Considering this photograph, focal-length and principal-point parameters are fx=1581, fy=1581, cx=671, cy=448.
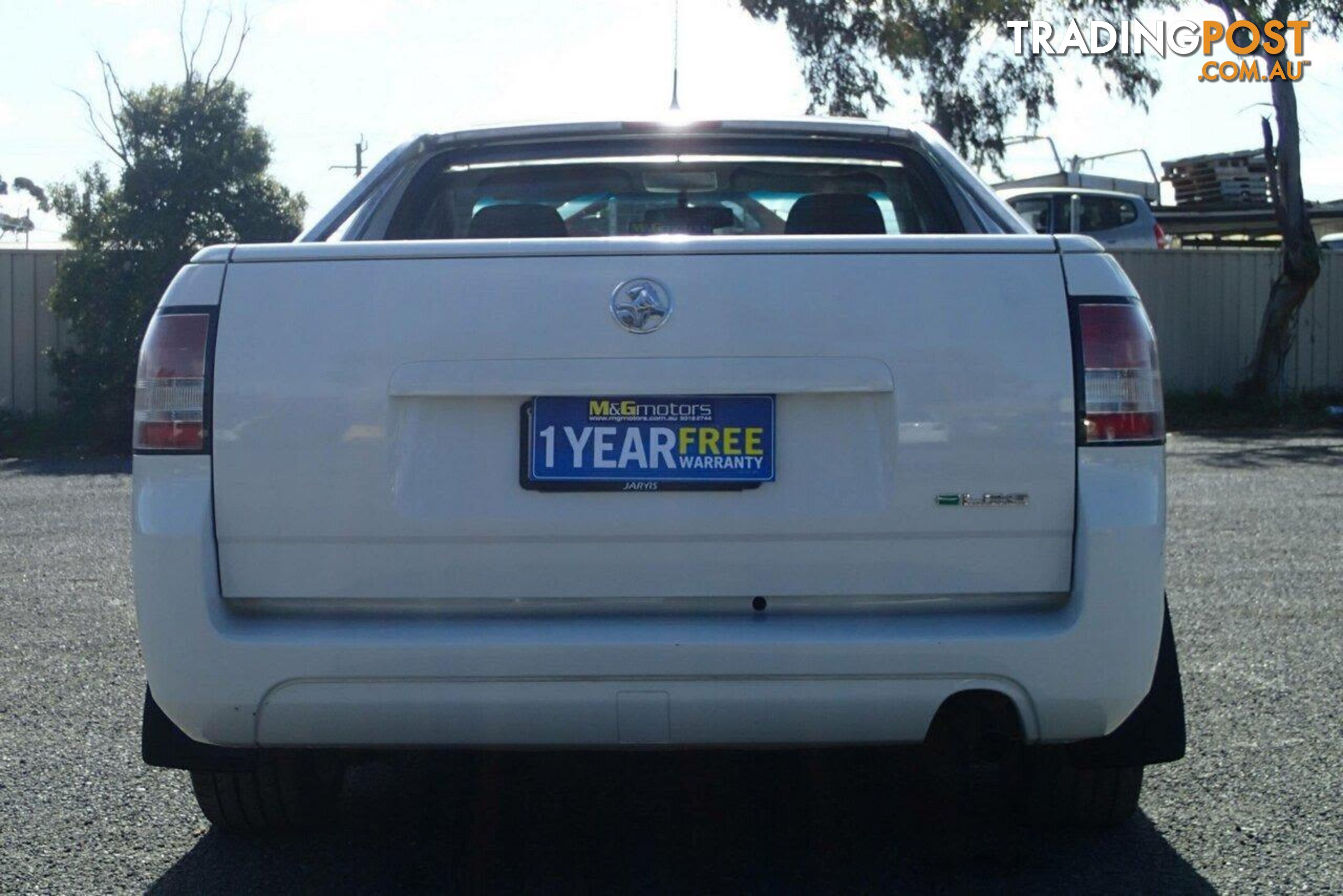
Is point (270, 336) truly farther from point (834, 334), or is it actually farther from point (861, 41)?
point (861, 41)

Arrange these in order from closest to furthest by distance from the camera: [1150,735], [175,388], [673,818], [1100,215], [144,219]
Answer: 1. [175,388]
2. [1150,735]
3. [673,818]
4. [144,219]
5. [1100,215]

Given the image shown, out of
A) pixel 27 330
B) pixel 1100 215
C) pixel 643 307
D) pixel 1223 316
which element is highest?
pixel 1100 215

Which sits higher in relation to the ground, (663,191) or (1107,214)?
(1107,214)

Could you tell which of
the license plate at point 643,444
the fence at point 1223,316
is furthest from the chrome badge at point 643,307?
the fence at point 1223,316

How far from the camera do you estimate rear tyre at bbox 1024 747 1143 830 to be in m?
3.38

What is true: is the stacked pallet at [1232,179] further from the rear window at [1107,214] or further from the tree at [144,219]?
the tree at [144,219]

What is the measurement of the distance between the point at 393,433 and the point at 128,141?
14697 millimetres

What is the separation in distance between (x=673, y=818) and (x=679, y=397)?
4.12 ft

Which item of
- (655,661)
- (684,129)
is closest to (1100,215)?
(684,129)

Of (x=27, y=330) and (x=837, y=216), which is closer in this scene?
(x=837, y=216)

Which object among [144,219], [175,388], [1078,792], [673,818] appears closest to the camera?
[175,388]

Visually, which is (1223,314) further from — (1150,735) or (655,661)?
(655,661)

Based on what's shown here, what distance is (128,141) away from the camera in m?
16.3

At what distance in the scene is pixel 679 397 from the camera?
112 inches
